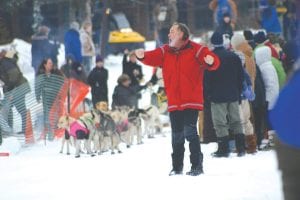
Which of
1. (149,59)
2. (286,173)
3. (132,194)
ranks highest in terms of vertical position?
(149,59)

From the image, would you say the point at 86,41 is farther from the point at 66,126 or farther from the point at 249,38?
the point at 249,38

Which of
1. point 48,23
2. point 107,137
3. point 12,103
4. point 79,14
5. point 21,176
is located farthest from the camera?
point 48,23

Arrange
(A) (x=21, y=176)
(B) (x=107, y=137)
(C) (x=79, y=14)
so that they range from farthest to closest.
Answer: (C) (x=79, y=14) < (B) (x=107, y=137) < (A) (x=21, y=176)

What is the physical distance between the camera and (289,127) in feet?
11.8

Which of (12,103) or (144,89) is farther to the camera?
(144,89)

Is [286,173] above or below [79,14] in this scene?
below

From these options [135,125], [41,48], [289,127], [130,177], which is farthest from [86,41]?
[289,127]

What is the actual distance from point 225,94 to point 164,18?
12942 mm

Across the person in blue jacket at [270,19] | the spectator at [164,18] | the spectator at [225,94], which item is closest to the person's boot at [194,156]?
the spectator at [225,94]

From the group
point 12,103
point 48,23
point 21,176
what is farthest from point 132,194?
point 48,23

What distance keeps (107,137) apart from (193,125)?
3.65m

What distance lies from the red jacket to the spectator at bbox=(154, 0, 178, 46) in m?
13.6

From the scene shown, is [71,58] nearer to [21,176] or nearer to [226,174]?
[21,176]

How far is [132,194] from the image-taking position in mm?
7570
